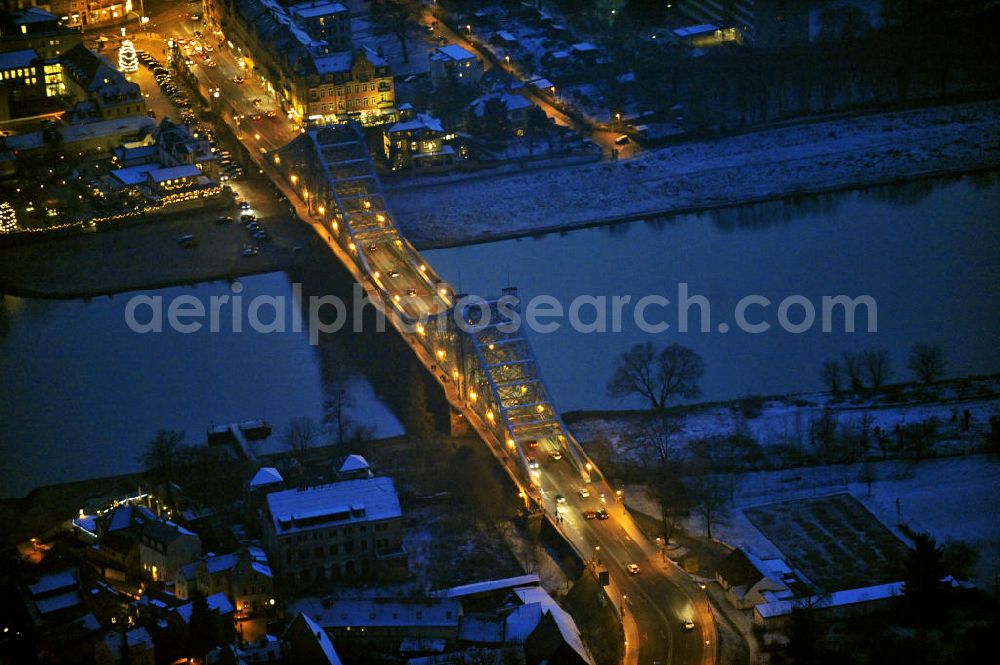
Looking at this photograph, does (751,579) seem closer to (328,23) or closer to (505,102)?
(505,102)

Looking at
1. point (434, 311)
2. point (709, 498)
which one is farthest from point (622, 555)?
point (434, 311)

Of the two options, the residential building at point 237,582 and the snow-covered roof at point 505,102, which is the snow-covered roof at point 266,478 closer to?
the residential building at point 237,582

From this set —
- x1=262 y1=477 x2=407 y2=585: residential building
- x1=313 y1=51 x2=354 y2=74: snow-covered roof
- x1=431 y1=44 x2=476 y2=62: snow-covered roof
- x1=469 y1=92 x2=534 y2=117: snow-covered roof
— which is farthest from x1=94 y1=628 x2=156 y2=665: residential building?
x1=431 y1=44 x2=476 y2=62: snow-covered roof

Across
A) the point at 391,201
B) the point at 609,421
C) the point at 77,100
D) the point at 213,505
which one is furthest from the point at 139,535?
the point at 77,100

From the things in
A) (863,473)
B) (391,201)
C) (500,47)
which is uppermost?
(500,47)

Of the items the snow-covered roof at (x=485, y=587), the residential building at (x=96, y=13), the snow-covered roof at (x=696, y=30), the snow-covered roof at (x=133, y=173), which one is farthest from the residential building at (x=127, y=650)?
the residential building at (x=96, y=13)

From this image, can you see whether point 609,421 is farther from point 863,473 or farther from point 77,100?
point 77,100
